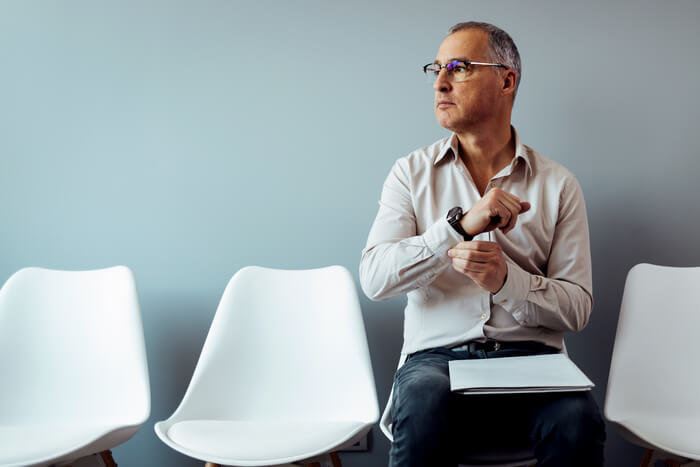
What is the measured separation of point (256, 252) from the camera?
7.06 ft

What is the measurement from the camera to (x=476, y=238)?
1.62 metres

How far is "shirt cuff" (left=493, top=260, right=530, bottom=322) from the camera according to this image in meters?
1.43

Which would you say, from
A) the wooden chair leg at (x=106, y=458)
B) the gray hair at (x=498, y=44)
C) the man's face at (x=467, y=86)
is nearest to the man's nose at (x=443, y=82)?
the man's face at (x=467, y=86)

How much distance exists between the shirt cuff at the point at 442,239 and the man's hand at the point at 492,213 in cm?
3

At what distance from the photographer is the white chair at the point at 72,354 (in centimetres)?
176

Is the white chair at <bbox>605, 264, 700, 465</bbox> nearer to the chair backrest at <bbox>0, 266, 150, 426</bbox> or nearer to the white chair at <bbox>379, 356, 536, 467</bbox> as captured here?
the white chair at <bbox>379, 356, 536, 467</bbox>

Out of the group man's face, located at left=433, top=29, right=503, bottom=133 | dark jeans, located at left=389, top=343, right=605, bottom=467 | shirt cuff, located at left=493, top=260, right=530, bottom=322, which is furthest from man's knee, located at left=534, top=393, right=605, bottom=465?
man's face, located at left=433, top=29, right=503, bottom=133

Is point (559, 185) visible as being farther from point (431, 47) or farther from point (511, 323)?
point (431, 47)

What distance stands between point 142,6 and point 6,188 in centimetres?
85

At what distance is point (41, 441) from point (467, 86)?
4.78ft

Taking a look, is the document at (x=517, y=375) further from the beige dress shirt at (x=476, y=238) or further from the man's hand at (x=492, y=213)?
the man's hand at (x=492, y=213)

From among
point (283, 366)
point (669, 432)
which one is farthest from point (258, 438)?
point (669, 432)

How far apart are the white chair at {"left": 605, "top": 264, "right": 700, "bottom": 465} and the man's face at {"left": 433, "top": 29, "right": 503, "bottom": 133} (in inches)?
29.3

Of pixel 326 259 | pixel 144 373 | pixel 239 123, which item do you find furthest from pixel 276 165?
pixel 144 373
